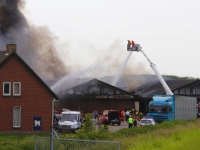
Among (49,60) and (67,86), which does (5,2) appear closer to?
(49,60)

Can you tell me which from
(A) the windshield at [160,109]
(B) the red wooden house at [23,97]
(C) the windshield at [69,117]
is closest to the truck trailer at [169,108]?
(A) the windshield at [160,109]

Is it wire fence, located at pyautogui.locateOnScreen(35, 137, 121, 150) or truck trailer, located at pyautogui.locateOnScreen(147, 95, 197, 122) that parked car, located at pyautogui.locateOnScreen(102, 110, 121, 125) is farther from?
wire fence, located at pyautogui.locateOnScreen(35, 137, 121, 150)

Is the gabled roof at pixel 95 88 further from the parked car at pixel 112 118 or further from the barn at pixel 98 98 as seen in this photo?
the parked car at pixel 112 118

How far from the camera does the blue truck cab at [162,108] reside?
57.7 metres

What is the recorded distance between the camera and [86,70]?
3319 inches

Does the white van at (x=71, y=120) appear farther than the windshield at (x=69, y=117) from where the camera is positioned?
No

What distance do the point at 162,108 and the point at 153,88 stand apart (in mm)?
43327

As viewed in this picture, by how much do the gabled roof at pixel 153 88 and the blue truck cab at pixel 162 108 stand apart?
34.4 meters

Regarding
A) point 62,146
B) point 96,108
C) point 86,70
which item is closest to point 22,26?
point 86,70

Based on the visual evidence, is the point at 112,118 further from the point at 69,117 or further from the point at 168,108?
the point at 69,117

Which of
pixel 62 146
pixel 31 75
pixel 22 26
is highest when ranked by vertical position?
pixel 22 26

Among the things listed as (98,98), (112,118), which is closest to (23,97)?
(112,118)

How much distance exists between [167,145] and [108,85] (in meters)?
68.4

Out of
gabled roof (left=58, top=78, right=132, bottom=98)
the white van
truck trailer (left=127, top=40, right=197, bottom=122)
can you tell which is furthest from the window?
gabled roof (left=58, top=78, right=132, bottom=98)
